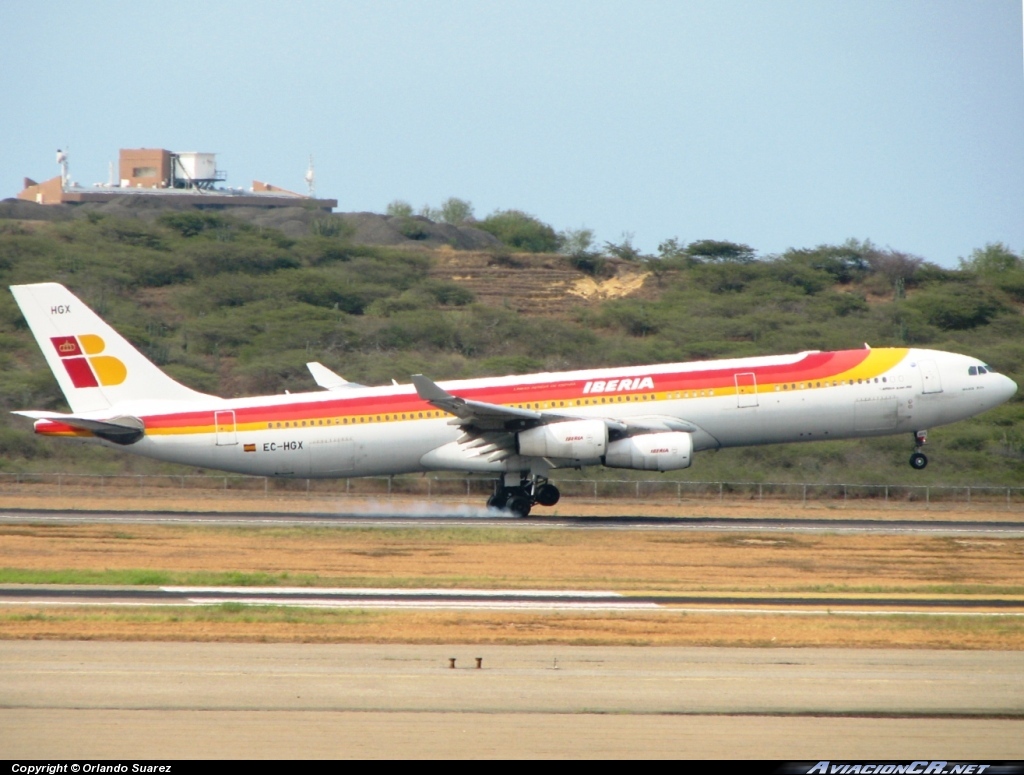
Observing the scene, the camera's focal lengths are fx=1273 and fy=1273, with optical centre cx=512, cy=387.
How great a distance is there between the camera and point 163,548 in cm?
2908

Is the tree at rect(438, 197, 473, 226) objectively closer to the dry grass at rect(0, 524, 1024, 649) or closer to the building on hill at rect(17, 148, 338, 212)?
the building on hill at rect(17, 148, 338, 212)

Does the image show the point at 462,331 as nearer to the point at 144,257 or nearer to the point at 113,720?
the point at 144,257

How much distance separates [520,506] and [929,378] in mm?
12192

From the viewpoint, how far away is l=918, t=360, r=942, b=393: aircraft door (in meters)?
36.2

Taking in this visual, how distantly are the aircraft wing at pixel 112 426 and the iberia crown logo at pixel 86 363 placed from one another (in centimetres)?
139

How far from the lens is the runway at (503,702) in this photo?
39.7 feet

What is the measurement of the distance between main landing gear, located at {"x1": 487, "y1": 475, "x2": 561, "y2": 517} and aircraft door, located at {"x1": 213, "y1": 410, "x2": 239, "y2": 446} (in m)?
7.78

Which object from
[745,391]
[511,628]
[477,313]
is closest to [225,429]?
[745,391]

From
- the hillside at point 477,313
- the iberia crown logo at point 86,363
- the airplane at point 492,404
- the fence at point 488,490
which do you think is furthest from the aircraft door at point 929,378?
the iberia crown logo at point 86,363

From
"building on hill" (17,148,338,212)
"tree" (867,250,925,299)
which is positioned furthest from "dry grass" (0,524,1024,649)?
"building on hill" (17,148,338,212)

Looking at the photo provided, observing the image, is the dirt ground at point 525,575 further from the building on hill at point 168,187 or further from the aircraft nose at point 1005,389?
the building on hill at point 168,187

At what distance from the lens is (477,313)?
7756 centimetres
